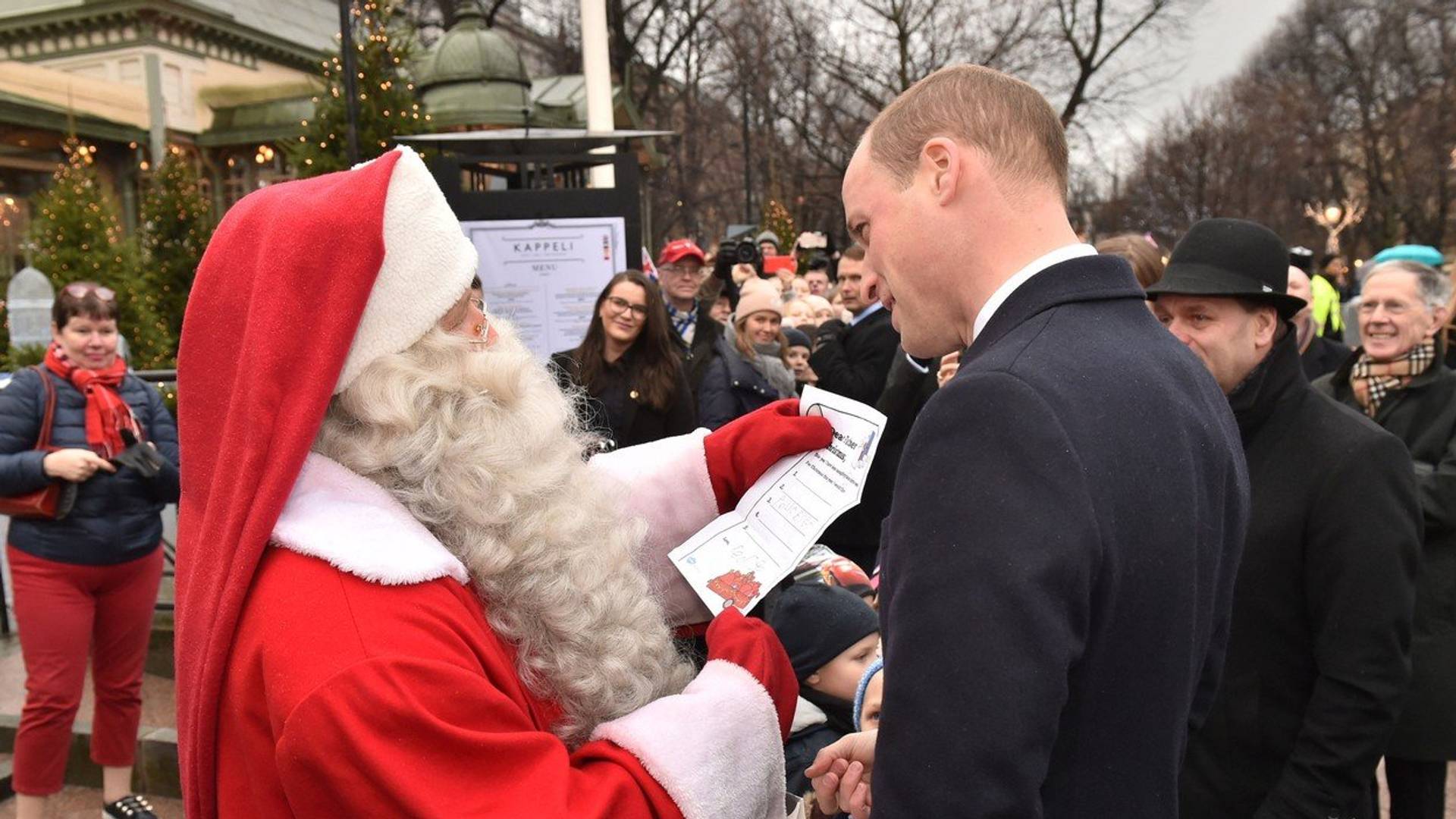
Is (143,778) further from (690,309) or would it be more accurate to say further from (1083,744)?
(1083,744)

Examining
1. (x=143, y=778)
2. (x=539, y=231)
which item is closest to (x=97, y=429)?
(x=143, y=778)

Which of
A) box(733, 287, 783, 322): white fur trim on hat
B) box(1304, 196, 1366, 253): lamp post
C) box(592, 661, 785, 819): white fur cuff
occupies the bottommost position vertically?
box(592, 661, 785, 819): white fur cuff

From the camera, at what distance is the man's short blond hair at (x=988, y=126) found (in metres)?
1.48

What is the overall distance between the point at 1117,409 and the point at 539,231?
18.4ft

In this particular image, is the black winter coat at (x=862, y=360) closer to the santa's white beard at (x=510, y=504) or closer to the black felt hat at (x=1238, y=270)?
the black felt hat at (x=1238, y=270)

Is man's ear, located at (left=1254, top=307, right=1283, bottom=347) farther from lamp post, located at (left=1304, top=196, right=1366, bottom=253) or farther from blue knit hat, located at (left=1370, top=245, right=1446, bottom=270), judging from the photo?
lamp post, located at (left=1304, top=196, right=1366, bottom=253)

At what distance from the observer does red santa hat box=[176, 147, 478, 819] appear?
1.51m

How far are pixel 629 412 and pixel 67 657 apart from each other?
2667mm

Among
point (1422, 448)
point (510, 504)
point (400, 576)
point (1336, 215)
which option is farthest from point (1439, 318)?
point (1336, 215)

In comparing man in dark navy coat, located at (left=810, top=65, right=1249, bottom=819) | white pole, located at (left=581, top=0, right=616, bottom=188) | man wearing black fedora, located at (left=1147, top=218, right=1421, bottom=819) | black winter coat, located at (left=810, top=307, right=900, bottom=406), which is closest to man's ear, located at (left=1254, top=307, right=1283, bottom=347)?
man wearing black fedora, located at (left=1147, top=218, right=1421, bottom=819)

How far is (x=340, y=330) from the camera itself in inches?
61.9

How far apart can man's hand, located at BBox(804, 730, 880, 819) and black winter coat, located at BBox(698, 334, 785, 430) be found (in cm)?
400

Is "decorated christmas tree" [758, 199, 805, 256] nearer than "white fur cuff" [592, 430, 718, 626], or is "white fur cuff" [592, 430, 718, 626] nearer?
"white fur cuff" [592, 430, 718, 626]

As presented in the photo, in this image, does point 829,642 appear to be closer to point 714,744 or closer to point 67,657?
point 714,744
